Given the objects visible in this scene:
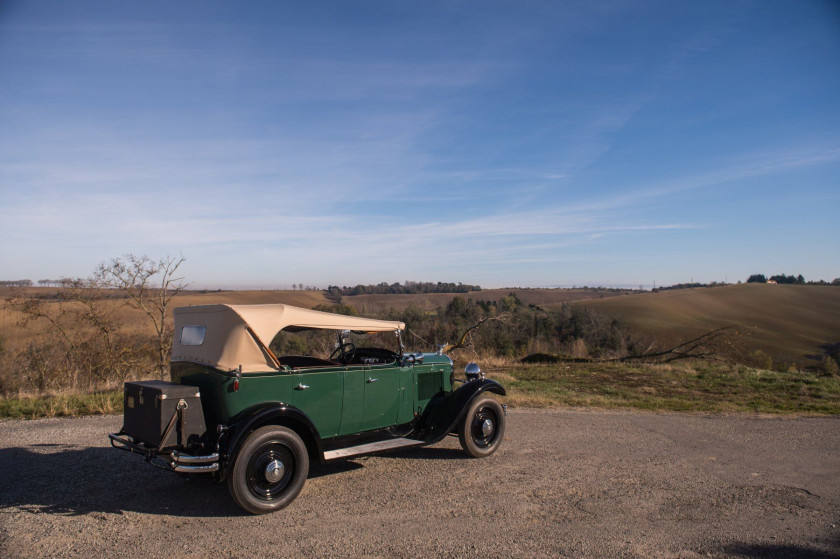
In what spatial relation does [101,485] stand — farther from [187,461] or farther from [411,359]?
[411,359]

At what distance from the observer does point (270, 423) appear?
484 cm

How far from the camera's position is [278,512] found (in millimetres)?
4633

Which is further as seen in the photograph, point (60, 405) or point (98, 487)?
point (60, 405)

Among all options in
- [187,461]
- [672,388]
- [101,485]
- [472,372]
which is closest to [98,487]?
[101,485]

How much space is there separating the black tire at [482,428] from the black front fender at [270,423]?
75.5 inches

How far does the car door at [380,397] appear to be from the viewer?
18.9 feet

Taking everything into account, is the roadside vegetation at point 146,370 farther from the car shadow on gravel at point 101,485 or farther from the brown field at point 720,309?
the brown field at point 720,309

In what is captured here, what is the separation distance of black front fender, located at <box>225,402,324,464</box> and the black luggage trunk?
335 millimetres

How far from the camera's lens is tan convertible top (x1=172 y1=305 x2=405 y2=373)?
16.2 ft

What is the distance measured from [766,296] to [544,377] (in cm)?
4320

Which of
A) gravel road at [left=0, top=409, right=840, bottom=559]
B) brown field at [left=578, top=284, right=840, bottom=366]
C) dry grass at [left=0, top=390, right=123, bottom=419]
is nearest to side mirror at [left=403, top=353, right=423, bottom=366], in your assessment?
gravel road at [left=0, top=409, right=840, bottom=559]

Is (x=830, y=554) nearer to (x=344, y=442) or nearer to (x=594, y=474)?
(x=594, y=474)

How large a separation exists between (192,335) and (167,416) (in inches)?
43.9

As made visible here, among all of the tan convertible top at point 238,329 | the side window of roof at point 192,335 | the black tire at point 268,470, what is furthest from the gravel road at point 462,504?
the side window of roof at point 192,335
